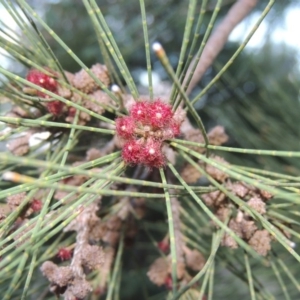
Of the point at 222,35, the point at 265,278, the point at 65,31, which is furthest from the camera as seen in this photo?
the point at 65,31

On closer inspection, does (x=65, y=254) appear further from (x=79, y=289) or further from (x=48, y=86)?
(x=48, y=86)

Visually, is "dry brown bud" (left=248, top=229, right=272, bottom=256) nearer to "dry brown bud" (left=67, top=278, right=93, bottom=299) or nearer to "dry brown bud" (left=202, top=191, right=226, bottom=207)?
"dry brown bud" (left=202, top=191, right=226, bottom=207)

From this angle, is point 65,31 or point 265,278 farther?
point 65,31

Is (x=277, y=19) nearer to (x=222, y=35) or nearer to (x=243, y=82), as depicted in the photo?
(x=243, y=82)

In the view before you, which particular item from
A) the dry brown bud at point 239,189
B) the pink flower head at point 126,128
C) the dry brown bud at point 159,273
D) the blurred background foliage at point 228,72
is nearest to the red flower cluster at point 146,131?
the pink flower head at point 126,128

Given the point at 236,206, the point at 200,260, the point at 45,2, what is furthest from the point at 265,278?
the point at 45,2

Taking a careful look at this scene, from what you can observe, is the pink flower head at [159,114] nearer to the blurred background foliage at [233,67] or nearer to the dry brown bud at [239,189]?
the dry brown bud at [239,189]

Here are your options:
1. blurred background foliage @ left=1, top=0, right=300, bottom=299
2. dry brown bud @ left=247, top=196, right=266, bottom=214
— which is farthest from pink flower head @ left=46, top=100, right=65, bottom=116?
blurred background foliage @ left=1, top=0, right=300, bottom=299
